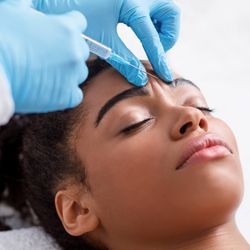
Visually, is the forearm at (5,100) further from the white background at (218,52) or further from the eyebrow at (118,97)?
the white background at (218,52)

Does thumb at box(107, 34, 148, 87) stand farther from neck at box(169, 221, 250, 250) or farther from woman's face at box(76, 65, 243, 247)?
neck at box(169, 221, 250, 250)

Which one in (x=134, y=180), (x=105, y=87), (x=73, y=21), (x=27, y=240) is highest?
(x=73, y=21)

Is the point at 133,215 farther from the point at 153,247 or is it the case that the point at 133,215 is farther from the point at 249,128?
the point at 249,128

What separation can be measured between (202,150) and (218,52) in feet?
3.40

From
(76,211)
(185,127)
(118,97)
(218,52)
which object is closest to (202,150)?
(185,127)

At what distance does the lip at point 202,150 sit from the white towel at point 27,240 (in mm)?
627

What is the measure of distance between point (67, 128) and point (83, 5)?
37 cm

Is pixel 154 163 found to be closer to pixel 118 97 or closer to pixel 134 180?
pixel 134 180

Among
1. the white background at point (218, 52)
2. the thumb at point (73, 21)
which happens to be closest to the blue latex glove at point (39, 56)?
the thumb at point (73, 21)

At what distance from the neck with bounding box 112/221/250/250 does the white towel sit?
0.41 meters

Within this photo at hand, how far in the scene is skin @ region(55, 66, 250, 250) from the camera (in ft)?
4.44

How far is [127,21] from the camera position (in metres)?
1.62

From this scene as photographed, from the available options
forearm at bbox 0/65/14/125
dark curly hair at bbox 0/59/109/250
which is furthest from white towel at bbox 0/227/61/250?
forearm at bbox 0/65/14/125

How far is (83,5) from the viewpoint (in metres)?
1.61
